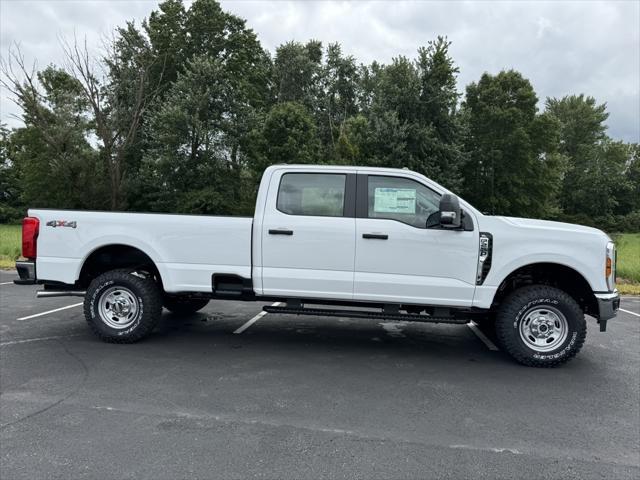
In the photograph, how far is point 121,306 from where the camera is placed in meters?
5.87

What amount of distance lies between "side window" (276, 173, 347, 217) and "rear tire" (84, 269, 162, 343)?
1928mm

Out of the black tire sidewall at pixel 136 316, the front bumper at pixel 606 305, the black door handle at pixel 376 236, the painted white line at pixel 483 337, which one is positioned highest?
the black door handle at pixel 376 236

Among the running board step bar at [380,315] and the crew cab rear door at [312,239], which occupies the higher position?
the crew cab rear door at [312,239]

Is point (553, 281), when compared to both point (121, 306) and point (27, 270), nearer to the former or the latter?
point (121, 306)

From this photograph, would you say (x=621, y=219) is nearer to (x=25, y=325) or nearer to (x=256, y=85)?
(x=256, y=85)

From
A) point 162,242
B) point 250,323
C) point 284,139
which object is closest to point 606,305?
point 250,323

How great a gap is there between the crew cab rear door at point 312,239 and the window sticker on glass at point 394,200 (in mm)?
289

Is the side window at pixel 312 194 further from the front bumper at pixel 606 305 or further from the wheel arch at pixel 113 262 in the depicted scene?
the front bumper at pixel 606 305

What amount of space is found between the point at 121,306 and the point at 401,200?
3588 millimetres

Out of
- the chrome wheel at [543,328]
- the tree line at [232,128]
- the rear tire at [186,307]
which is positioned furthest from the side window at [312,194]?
the tree line at [232,128]

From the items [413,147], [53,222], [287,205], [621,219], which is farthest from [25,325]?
[621,219]

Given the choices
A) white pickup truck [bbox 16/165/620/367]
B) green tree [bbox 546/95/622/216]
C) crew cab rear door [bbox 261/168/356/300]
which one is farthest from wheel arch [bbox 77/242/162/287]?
green tree [bbox 546/95/622/216]

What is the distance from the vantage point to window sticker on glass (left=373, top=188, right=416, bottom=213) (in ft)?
17.7

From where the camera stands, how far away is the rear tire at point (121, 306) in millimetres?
5754
